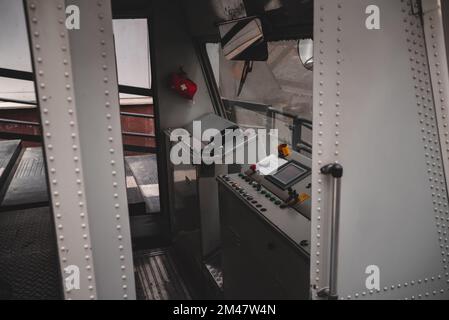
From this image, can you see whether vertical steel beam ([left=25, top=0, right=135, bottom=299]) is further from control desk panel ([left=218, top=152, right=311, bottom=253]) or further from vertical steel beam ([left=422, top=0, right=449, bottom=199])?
vertical steel beam ([left=422, top=0, right=449, bottom=199])

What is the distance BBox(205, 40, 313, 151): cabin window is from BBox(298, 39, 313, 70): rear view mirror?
0.19 feet

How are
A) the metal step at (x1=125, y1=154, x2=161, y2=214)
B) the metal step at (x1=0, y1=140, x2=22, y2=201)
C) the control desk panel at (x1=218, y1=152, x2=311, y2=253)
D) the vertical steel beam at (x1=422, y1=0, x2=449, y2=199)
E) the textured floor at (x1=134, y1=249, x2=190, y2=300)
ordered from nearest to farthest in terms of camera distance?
1. the vertical steel beam at (x1=422, y1=0, x2=449, y2=199)
2. the control desk panel at (x1=218, y1=152, x2=311, y2=253)
3. the textured floor at (x1=134, y1=249, x2=190, y2=300)
4. the metal step at (x1=0, y1=140, x2=22, y2=201)
5. the metal step at (x1=125, y1=154, x2=161, y2=214)

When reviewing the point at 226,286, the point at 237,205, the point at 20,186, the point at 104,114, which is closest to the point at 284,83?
the point at 237,205

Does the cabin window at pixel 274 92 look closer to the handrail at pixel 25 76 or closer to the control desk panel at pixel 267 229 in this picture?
the control desk panel at pixel 267 229

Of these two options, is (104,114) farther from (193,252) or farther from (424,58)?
(193,252)

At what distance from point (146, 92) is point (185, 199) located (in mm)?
1520

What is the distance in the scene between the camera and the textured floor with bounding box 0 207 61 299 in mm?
3213

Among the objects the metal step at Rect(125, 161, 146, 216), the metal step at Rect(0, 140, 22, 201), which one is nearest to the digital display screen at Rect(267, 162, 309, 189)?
the metal step at Rect(125, 161, 146, 216)

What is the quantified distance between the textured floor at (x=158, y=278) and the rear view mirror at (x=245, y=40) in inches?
92.0

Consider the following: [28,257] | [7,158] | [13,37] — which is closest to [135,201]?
Answer: [28,257]

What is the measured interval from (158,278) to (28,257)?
129cm

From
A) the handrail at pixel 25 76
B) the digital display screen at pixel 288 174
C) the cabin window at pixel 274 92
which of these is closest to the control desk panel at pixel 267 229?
the digital display screen at pixel 288 174

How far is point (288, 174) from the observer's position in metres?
2.81
